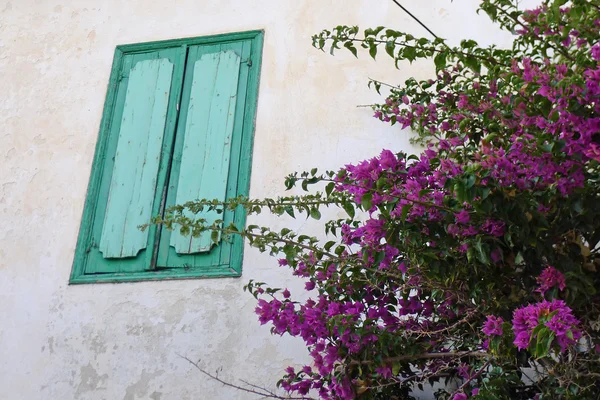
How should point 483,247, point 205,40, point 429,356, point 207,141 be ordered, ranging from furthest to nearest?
point 205,40, point 207,141, point 429,356, point 483,247

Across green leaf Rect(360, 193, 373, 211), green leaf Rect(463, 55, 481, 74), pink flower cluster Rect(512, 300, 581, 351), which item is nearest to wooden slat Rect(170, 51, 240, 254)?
green leaf Rect(360, 193, 373, 211)

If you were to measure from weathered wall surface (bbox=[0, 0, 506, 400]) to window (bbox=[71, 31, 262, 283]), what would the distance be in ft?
0.23

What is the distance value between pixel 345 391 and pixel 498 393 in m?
0.53

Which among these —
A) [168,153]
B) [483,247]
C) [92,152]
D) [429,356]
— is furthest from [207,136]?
[483,247]

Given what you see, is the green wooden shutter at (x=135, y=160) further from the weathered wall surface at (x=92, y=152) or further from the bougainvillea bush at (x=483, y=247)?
the bougainvillea bush at (x=483, y=247)

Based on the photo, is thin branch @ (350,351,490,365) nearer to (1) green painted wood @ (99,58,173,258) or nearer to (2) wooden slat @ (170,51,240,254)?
(2) wooden slat @ (170,51,240,254)

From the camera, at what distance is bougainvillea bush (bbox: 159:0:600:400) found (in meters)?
2.51

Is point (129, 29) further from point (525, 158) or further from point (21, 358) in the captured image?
point (525, 158)

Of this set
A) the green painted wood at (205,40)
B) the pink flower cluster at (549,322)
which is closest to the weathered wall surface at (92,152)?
the green painted wood at (205,40)

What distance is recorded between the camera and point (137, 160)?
447 centimetres

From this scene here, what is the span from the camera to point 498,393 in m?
2.78

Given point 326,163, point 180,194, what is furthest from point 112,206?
point 326,163

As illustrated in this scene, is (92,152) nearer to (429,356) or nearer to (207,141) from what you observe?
(207,141)

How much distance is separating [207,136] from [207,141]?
0.03 metres
